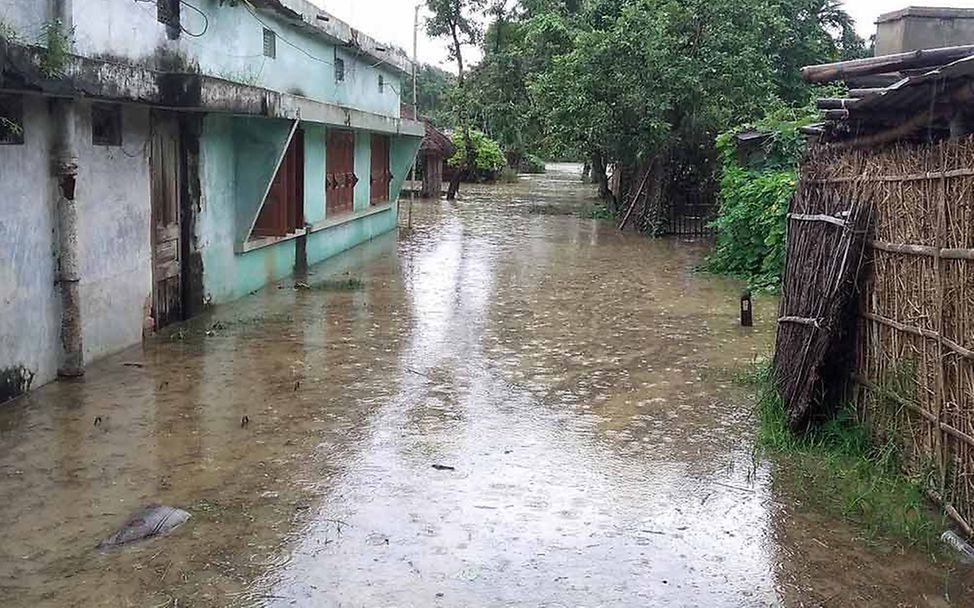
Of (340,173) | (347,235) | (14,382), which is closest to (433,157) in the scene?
(347,235)

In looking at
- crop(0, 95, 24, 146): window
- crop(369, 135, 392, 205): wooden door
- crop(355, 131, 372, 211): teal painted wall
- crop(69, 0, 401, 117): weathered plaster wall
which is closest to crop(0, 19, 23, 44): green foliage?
crop(0, 95, 24, 146): window

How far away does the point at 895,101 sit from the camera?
567 centimetres

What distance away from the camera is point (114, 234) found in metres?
8.90

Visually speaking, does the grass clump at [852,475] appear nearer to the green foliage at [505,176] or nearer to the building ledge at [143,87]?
the building ledge at [143,87]

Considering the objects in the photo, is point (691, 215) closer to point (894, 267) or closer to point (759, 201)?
point (759, 201)

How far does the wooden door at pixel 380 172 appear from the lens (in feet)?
65.7

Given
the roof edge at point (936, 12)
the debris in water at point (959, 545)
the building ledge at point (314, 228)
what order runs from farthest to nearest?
the building ledge at point (314, 228) < the roof edge at point (936, 12) < the debris in water at point (959, 545)

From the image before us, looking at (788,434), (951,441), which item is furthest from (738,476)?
(951,441)

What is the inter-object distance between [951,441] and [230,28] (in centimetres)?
899

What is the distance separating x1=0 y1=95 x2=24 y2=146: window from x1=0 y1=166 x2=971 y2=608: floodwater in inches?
76.6

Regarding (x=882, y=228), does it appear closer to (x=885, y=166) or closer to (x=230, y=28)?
(x=885, y=166)

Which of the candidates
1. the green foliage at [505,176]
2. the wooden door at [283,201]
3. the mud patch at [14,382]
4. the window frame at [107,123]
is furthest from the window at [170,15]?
the green foliage at [505,176]

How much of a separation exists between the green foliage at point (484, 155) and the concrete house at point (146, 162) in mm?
23469

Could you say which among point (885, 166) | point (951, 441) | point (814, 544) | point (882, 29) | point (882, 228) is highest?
point (882, 29)
